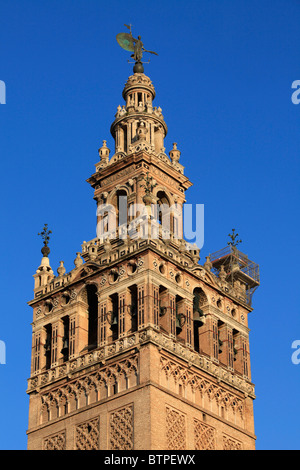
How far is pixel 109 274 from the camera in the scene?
69.9m

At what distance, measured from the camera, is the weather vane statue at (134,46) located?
82000 mm

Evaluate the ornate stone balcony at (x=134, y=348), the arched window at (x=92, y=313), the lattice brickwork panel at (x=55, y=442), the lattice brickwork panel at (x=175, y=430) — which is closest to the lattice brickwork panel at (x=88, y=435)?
the lattice brickwork panel at (x=55, y=442)

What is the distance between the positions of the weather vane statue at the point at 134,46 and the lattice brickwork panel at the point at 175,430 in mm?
24939

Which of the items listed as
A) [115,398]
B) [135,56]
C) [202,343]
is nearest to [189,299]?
[202,343]

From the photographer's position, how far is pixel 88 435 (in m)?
66.3

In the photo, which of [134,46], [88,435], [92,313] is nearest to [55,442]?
[88,435]

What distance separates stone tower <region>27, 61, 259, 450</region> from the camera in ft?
215

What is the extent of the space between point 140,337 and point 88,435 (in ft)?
17.9

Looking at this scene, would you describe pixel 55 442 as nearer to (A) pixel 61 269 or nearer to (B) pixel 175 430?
(B) pixel 175 430

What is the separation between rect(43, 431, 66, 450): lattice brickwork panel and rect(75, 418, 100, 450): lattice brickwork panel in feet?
3.04

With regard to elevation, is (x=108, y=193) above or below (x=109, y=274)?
above

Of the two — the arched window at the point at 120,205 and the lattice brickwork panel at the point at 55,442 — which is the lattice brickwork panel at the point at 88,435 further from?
the arched window at the point at 120,205

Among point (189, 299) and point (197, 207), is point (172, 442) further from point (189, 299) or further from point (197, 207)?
point (197, 207)

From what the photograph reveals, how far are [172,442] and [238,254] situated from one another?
1802 cm
